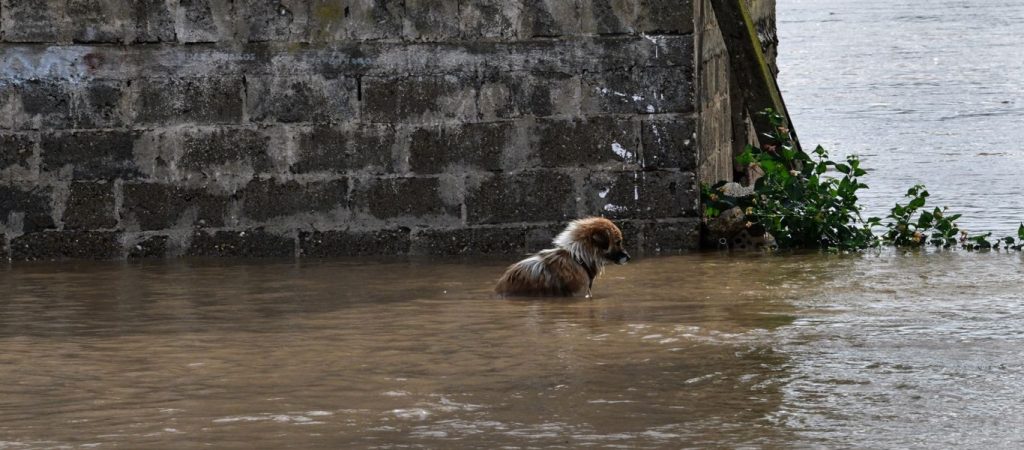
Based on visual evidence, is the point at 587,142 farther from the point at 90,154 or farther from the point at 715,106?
the point at 90,154

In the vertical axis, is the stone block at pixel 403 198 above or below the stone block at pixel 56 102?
below

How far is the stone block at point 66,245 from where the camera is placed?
10.3m

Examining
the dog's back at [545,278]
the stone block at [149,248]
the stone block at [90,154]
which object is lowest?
the dog's back at [545,278]

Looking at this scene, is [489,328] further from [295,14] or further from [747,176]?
[747,176]

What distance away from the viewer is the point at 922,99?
64.3 ft

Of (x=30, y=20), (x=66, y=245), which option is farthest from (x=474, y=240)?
(x=30, y=20)

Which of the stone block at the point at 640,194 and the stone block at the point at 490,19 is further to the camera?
the stone block at the point at 640,194

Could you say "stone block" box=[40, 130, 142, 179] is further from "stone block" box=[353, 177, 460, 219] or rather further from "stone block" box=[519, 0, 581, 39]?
"stone block" box=[519, 0, 581, 39]

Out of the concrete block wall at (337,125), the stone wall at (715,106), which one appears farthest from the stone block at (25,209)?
the stone wall at (715,106)

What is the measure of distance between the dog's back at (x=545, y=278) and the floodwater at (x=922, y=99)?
346 cm

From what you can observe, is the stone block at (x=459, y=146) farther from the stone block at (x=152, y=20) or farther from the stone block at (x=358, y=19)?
the stone block at (x=152, y=20)

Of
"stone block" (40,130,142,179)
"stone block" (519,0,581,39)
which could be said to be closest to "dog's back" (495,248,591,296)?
"stone block" (519,0,581,39)

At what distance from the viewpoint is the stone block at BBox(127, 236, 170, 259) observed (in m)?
10.4

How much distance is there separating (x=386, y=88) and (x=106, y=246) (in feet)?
6.43
